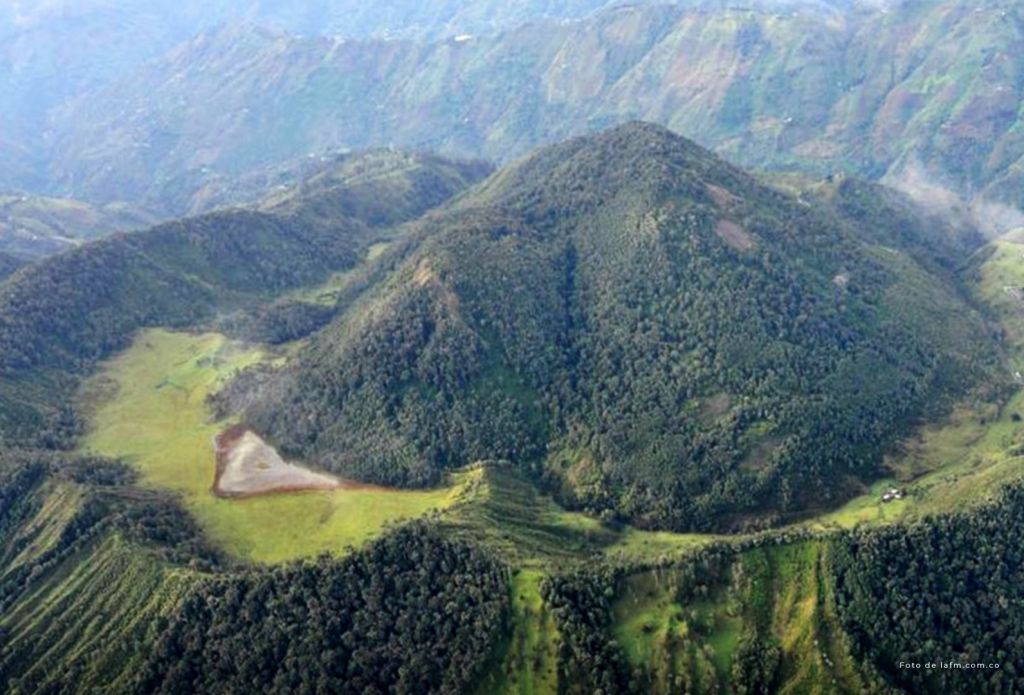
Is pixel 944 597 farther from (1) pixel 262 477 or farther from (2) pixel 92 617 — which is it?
(2) pixel 92 617

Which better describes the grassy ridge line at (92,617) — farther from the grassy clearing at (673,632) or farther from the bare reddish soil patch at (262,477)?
the grassy clearing at (673,632)

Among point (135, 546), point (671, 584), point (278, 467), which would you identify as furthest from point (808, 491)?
point (135, 546)

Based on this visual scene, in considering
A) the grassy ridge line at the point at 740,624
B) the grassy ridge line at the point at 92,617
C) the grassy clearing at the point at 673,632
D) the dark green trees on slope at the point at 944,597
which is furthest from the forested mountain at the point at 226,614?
the dark green trees on slope at the point at 944,597

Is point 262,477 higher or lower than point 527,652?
higher

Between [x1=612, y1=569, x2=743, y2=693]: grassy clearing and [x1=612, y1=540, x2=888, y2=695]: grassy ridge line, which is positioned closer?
[x1=612, y1=540, x2=888, y2=695]: grassy ridge line

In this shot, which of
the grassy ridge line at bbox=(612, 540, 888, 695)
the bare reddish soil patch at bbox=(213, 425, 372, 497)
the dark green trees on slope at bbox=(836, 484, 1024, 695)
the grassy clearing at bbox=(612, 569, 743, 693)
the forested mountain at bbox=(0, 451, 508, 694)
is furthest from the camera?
the bare reddish soil patch at bbox=(213, 425, 372, 497)

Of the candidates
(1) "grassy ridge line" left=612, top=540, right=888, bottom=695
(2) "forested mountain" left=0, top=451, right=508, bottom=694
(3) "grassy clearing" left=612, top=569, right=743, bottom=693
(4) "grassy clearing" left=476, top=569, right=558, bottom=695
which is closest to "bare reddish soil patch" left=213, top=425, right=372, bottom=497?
(2) "forested mountain" left=0, top=451, right=508, bottom=694

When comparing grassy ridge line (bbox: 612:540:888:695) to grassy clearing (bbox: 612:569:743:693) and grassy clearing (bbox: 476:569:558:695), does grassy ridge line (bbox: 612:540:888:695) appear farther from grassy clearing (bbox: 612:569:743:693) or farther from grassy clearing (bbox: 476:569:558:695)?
grassy clearing (bbox: 476:569:558:695)

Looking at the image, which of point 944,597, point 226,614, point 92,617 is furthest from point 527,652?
point 92,617

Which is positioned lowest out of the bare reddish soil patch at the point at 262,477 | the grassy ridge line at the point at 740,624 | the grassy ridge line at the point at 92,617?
the grassy ridge line at the point at 740,624
